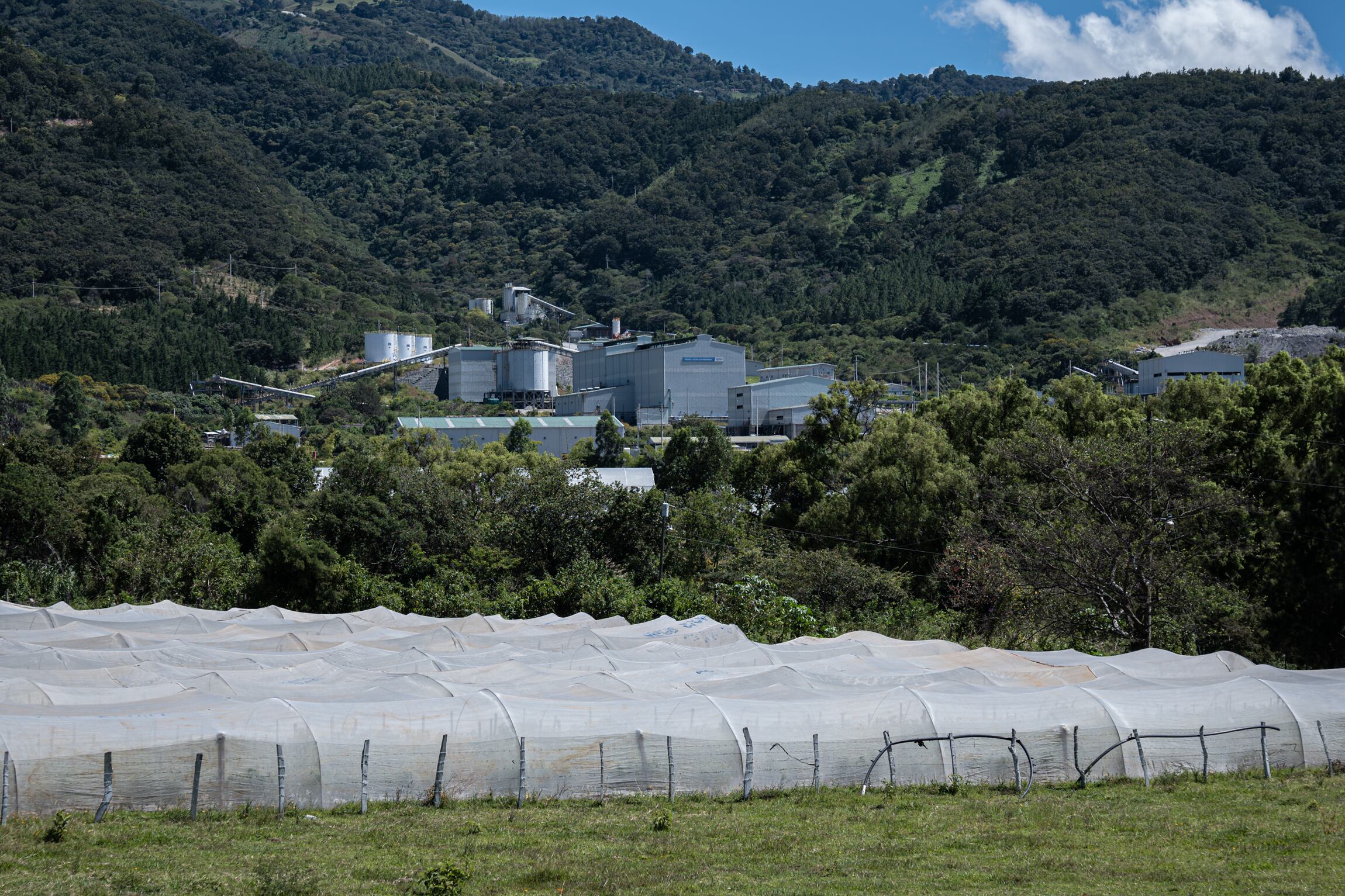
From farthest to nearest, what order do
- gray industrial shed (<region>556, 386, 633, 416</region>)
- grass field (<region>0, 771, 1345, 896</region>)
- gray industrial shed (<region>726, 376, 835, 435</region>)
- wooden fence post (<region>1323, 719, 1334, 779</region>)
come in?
gray industrial shed (<region>556, 386, 633, 416</region>) → gray industrial shed (<region>726, 376, 835, 435</region>) → wooden fence post (<region>1323, 719, 1334, 779</region>) → grass field (<region>0, 771, 1345, 896</region>)

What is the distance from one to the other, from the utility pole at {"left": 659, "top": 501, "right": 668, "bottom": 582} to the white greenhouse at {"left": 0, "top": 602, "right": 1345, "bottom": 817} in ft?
68.0

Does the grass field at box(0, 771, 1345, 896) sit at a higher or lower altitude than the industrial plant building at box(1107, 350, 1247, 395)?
lower

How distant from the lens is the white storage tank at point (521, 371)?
463 ft

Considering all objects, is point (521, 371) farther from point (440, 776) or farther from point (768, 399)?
point (440, 776)

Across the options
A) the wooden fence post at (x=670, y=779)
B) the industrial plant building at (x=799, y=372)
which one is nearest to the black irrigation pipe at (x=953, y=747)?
the wooden fence post at (x=670, y=779)

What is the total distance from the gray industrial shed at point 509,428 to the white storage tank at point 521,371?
1116 inches

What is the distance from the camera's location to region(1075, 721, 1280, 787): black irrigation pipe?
763 inches

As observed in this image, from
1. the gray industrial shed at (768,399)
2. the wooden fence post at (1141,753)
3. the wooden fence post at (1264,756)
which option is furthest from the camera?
the gray industrial shed at (768,399)

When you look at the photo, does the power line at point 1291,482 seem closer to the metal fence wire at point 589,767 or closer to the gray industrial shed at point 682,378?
the metal fence wire at point 589,767

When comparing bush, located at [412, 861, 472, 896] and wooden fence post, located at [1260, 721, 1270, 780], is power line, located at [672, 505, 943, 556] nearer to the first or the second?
wooden fence post, located at [1260, 721, 1270, 780]

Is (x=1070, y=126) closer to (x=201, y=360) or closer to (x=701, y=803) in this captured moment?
(x=201, y=360)

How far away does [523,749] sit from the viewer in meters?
18.2

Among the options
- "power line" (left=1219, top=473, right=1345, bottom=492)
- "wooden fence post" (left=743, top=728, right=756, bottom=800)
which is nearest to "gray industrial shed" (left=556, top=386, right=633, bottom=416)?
"power line" (left=1219, top=473, right=1345, bottom=492)

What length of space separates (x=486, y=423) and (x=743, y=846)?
97.9 meters
